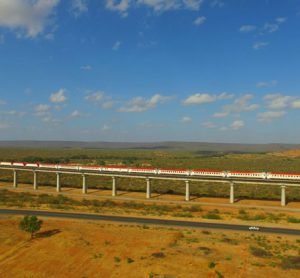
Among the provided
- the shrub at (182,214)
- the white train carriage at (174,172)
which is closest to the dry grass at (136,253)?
the shrub at (182,214)

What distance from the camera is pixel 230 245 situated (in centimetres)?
→ 3534

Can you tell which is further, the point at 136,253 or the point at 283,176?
the point at 283,176

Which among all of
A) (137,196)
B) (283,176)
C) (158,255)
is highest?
(283,176)

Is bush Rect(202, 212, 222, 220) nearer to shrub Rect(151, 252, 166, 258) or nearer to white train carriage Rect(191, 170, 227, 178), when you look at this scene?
white train carriage Rect(191, 170, 227, 178)

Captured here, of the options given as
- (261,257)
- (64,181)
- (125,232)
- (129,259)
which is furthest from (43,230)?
(64,181)

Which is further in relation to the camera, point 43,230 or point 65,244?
point 43,230

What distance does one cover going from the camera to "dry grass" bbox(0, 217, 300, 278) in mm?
29641

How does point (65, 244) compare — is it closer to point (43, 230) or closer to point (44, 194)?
point (43, 230)

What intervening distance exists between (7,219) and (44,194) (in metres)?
23.5

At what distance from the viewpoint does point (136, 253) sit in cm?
3359

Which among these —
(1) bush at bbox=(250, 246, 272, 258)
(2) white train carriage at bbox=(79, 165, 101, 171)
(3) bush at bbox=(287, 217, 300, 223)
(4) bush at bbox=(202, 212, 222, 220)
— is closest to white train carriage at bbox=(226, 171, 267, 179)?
(4) bush at bbox=(202, 212, 222, 220)

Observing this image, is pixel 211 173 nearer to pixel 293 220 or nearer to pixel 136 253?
pixel 293 220

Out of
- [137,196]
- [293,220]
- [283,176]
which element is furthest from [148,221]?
[283,176]

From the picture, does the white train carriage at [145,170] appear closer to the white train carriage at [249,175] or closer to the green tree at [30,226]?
the white train carriage at [249,175]
